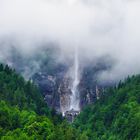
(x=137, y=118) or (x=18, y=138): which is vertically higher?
(x=137, y=118)

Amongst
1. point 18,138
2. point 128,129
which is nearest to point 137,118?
point 128,129

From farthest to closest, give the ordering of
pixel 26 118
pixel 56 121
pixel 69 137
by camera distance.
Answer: pixel 56 121
pixel 26 118
pixel 69 137

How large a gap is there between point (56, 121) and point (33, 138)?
4901 centimetres

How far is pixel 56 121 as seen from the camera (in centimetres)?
18612

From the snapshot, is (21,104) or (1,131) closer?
(1,131)

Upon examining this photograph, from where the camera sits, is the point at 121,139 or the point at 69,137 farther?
the point at 121,139

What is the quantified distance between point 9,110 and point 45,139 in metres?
23.2

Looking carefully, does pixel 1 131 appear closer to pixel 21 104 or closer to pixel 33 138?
pixel 33 138

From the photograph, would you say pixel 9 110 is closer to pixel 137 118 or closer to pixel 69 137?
pixel 69 137

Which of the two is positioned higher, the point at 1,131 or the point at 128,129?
the point at 128,129

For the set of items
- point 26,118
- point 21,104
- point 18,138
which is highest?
point 21,104

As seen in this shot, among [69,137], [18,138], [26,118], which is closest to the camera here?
[18,138]

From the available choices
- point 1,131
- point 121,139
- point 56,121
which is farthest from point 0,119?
point 121,139

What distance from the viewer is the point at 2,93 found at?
193625 mm
